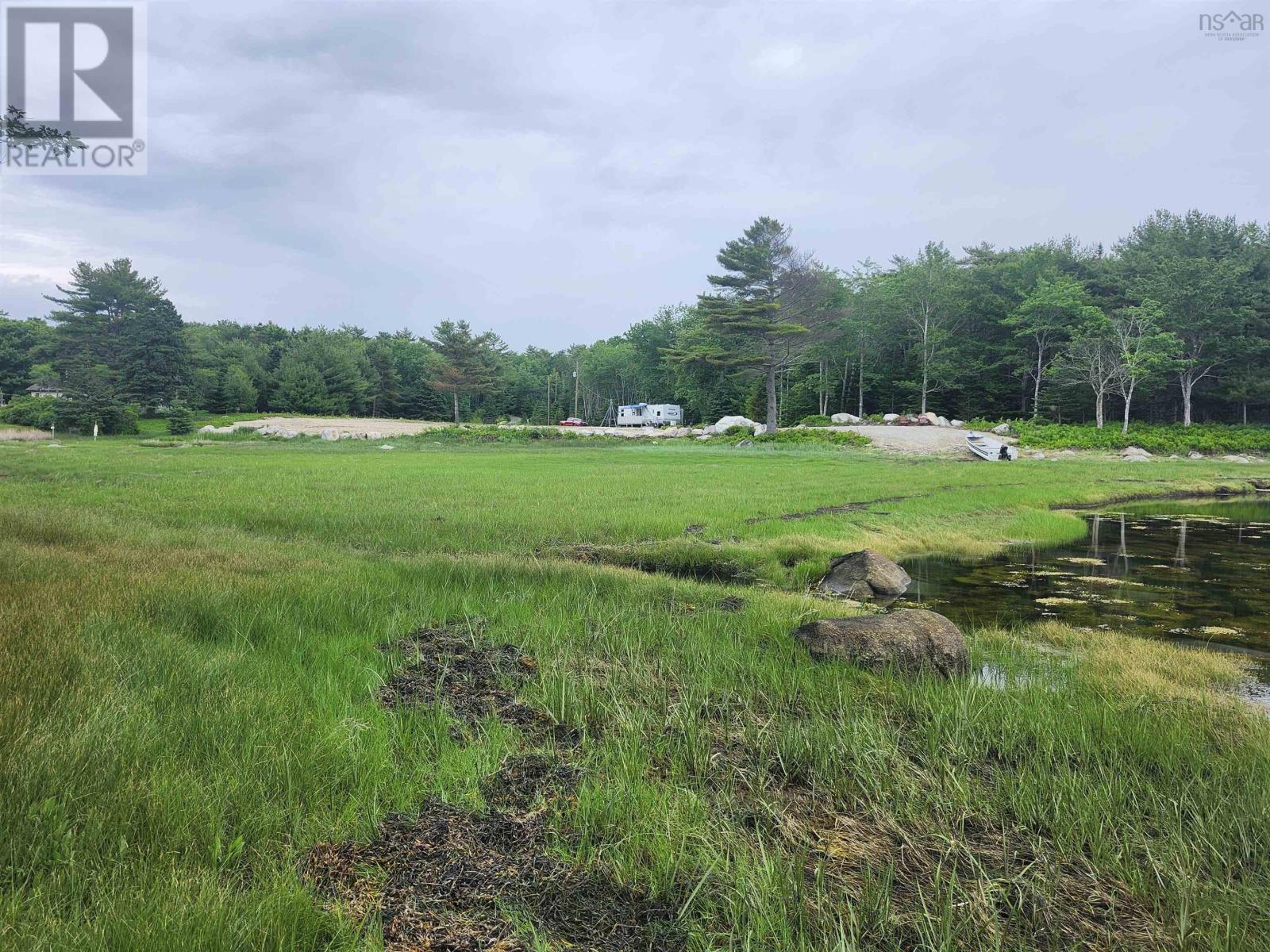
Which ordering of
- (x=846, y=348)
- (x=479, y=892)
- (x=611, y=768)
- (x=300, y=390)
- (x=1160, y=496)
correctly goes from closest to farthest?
(x=479, y=892), (x=611, y=768), (x=1160, y=496), (x=846, y=348), (x=300, y=390)

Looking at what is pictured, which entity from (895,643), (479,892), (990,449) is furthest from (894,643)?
(990,449)

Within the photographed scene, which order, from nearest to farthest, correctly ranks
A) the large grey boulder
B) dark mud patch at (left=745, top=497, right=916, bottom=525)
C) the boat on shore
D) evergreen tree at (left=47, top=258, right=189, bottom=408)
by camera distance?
the large grey boulder < dark mud patch at (left=745, top=497, right=916, bottom=525) < the boat on shore < evergreen tree at (left=47, top=258, right=189, bottom=408)

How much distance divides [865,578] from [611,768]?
6734mm

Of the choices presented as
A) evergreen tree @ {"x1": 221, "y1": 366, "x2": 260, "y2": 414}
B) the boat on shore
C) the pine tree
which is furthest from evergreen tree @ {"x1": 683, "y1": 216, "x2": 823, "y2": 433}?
evergreen tree @ {"x1": 221, "y1": 366, "x2": 260, "y2": 414}

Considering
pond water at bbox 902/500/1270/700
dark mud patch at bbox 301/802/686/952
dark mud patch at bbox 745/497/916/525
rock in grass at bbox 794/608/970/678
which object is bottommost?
pond water at bbox 902/500/1270/700

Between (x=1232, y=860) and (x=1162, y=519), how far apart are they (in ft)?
59.1

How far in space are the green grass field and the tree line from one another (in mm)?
43757

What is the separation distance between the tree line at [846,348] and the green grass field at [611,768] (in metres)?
43.8

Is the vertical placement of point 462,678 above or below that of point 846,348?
below

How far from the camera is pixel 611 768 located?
3629mm

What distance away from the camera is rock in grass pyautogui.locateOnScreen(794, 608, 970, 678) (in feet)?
18.1

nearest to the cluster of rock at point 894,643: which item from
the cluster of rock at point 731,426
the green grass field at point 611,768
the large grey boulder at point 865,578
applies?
the green grass field at point 611,768

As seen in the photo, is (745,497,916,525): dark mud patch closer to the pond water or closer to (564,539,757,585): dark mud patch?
(564,539,757,585): dark mud patch

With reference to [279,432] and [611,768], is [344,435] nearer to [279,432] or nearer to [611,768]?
[279,432]
